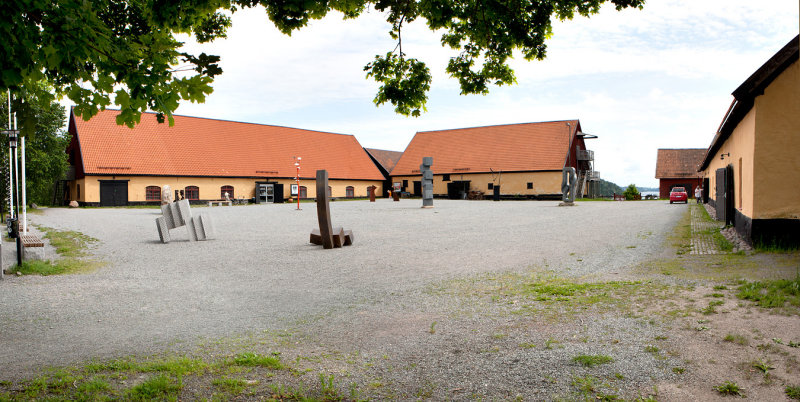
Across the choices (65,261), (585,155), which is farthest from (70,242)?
(585,155)

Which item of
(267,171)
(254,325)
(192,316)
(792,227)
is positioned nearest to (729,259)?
(792,227)

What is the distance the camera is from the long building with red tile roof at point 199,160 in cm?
3953

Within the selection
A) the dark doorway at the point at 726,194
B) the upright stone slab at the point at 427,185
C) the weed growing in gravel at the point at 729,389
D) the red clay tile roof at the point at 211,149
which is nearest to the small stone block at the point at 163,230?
the weed growing in gravel at the point at 729,389

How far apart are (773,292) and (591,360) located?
337 centimetres

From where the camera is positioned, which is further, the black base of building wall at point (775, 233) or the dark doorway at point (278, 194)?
the dark doorway at point (278, 194)

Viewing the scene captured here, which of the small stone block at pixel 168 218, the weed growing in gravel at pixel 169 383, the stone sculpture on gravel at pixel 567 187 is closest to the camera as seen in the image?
the weed growing in gravel at pixel 169 383

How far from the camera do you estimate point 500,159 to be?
5400cm

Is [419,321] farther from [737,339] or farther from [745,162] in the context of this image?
[745,162]

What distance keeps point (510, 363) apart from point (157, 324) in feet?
12.6

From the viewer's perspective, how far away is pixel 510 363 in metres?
4.26

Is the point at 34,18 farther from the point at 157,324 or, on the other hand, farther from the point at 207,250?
the point at 207,250

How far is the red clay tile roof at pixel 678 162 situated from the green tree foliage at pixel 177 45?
187ft

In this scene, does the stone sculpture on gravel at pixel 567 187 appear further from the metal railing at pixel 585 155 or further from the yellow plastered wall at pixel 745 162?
the metal railing at pixel 585 155

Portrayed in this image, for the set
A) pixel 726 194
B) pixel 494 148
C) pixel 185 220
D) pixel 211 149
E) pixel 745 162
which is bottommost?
pixel 185 220
